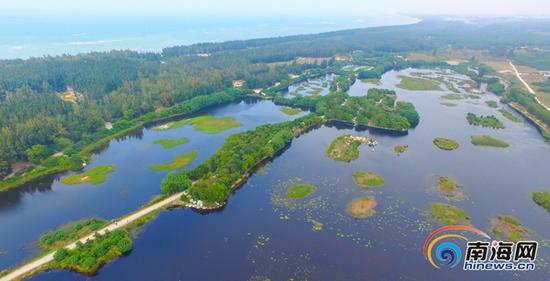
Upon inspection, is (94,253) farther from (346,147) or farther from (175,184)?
(346,147)

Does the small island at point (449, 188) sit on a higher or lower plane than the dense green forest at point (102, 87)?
lower

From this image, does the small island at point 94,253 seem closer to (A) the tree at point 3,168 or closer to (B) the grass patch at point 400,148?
(A) the tree at point 3,168

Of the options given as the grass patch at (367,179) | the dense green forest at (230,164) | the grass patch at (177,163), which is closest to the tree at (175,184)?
the dense green forest at (230,164)

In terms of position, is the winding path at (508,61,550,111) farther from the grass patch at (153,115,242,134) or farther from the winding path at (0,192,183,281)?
the winding path at (0,192,183,281)

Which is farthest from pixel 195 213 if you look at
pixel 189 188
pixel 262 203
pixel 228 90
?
pixel 228 90

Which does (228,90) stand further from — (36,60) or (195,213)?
(36,60)

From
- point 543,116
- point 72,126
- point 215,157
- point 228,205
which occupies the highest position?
point 72,126
